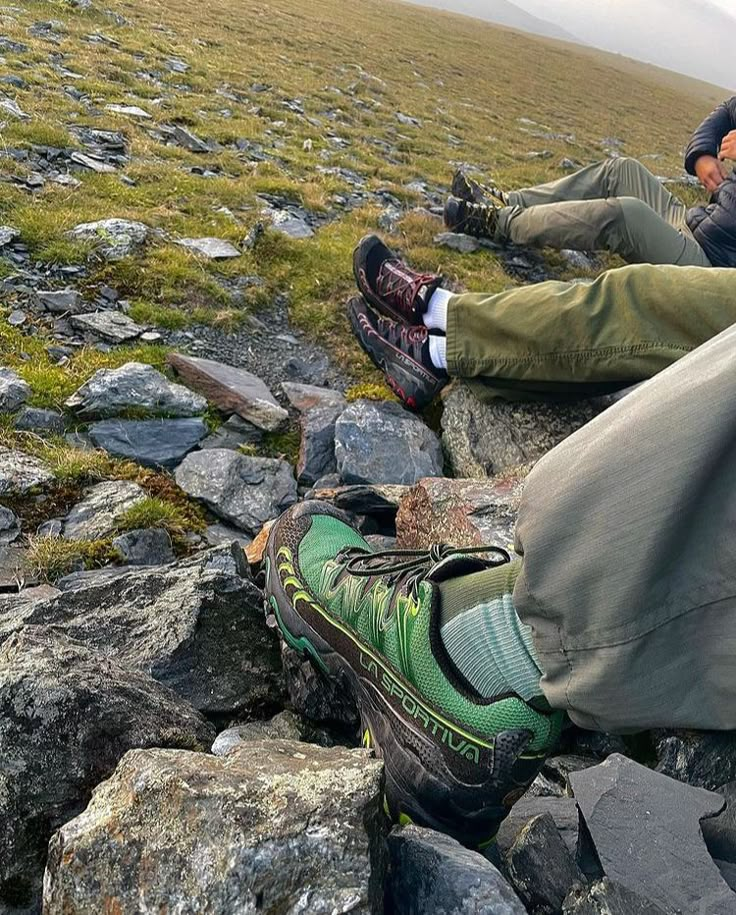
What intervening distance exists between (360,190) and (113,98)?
555 cm

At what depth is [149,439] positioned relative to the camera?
5039 mm

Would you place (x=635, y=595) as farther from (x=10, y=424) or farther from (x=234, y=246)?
(x=234, y=246)

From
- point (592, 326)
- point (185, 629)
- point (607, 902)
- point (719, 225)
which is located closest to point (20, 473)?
point (185, 629)

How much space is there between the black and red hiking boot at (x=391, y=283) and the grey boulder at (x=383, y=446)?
88 cm

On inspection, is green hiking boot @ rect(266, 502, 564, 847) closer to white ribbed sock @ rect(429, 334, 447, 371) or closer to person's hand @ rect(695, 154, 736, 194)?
white ribbed sock @ rect(429, 334, 447, 371)

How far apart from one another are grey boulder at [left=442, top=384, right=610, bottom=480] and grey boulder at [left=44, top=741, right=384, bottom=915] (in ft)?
11.5

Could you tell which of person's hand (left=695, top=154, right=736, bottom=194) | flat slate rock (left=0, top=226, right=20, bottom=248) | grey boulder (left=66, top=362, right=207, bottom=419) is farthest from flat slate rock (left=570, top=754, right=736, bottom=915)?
person's hand (left=695, top=154, right=736, bottom=194)

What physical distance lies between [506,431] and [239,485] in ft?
6.68

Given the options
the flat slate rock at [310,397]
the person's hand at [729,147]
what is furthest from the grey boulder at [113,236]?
the person's hand at [729,147]

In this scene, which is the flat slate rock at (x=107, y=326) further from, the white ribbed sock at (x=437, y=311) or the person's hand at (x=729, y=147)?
the person's hand at (x=729, y=147)

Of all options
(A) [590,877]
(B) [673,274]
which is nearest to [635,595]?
(A) [590,877]

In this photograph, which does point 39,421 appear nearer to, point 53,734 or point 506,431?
point 53,734

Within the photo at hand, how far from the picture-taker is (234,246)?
26.7 ft

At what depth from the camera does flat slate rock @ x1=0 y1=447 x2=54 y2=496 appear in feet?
14.1
